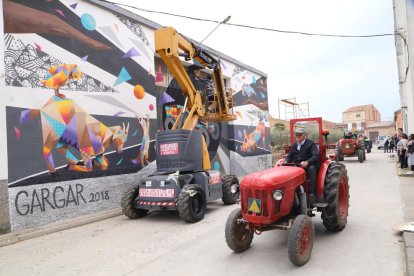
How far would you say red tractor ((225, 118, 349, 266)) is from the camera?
15.7 feet

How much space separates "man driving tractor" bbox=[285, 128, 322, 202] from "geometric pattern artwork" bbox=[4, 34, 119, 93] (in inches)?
237

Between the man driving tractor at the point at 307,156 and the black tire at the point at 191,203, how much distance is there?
2567 mm

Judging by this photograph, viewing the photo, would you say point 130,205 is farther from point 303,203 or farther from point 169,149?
point 303,203

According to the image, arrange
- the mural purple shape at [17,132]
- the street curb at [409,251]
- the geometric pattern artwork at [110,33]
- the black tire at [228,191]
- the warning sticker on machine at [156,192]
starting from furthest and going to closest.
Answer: the geometric pattern artwork at [110,33], the black tire at [228,191], the warning sticker on machine at [156,192], the mural purple shape at [17,132], the street curb at [409,251]

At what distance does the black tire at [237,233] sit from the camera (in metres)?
5.18

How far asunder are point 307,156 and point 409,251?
213cm

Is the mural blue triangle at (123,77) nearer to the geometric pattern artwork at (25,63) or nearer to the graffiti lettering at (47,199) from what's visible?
the geometric pattern artwork at (25,63)

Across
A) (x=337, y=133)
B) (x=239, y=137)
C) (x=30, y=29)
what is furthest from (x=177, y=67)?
(x=337, y=133)

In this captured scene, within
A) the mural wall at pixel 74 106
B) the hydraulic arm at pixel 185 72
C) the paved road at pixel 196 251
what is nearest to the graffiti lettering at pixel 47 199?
the mural wall at pixel 74 106

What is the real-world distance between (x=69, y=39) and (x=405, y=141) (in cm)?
1377

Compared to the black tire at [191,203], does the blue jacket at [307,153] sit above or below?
above

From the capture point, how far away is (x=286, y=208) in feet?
16.7

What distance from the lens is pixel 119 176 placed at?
10.1 m

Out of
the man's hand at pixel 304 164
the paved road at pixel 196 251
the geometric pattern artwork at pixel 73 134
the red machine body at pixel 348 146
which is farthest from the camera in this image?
the red machine body at pixel 348 146
